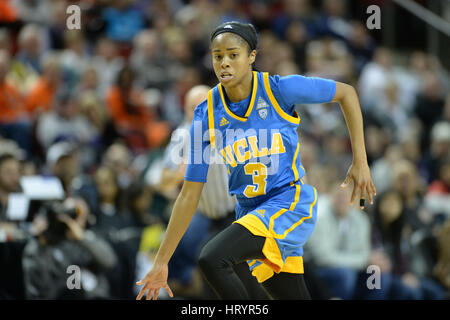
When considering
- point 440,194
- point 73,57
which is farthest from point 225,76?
point 440,194

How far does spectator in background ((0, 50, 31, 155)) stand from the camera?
813 centimetres

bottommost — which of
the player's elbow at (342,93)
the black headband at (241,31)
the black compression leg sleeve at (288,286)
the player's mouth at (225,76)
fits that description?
the black compression leg sleeve at (288,286)

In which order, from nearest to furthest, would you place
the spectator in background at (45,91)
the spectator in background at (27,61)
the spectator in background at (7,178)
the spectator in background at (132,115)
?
the spectator in background at (7,178), the spectator in background at (45,91), the spectator in background at (27,61), the spectator in background at (132,115)

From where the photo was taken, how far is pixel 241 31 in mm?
4148

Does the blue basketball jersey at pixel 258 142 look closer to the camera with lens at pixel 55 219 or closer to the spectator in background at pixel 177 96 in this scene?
the camera with lens at pixel 55 219

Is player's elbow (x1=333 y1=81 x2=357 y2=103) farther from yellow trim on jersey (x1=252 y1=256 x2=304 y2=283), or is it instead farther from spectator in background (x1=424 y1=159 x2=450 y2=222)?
spectator in background (x1=424 y1=159 x2=450 y2=222)

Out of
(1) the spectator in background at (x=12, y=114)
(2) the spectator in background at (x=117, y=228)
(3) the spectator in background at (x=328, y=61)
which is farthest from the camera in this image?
(3) the spectator in background at (x=328, y=61)

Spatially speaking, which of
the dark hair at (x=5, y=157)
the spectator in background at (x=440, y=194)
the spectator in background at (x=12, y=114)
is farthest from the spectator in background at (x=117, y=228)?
the spectator in background at (x=440, y=194)

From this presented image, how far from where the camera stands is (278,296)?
4391 millimetres

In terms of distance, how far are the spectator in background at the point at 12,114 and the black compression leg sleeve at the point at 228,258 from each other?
4.84 meters

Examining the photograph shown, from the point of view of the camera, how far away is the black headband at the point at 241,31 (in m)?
4.12

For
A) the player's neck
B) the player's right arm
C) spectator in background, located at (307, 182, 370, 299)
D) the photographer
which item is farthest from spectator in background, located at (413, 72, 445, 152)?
the player's right arm

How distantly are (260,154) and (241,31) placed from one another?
2.42ft
